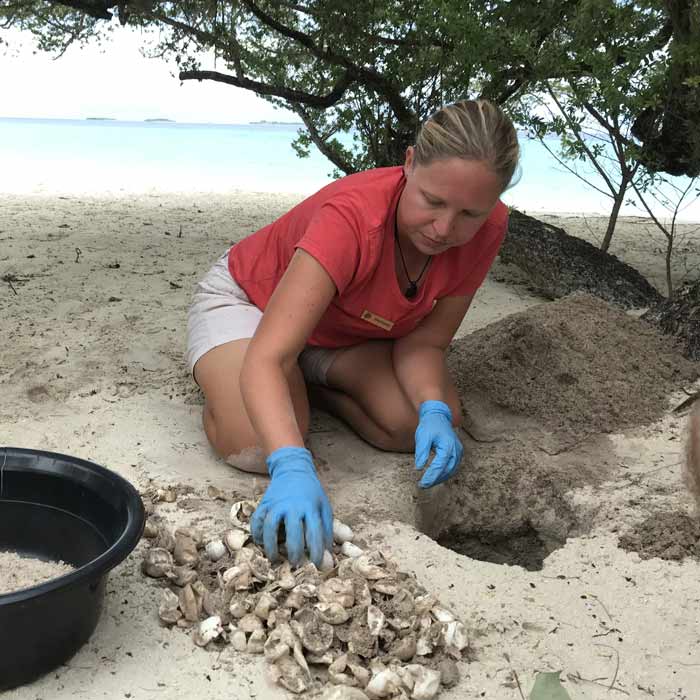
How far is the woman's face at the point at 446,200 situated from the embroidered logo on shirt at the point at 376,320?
29cm

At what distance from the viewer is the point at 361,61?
4469 millimetres

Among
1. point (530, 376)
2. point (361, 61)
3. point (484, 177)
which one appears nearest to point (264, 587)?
point (484, 177)

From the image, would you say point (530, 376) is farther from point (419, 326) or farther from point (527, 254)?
point (527, 254)

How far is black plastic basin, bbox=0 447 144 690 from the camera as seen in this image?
4.40 feet

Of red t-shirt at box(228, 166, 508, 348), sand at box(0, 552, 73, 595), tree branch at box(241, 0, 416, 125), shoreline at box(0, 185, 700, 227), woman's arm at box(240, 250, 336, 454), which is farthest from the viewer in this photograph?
shoreline at box(0, 185, 700, 227)

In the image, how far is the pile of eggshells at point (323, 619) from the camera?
4.80 ft

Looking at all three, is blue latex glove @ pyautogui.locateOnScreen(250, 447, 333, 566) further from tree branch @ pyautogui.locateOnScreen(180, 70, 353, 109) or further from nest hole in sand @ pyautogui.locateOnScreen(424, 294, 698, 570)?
tree branch @ pyautogui.locateOnScreen(180, 70, 353, 109)

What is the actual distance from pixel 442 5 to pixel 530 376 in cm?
180

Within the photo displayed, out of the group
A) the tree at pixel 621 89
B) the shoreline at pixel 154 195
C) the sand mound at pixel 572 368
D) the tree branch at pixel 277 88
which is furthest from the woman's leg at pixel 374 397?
Answer: the shoreline at pixel 154 195

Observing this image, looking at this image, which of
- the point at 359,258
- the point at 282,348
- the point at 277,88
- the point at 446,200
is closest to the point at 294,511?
the point at 282,348

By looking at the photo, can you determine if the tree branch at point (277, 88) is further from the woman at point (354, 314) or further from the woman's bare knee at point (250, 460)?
the woman's bare knee at point (250, 460)

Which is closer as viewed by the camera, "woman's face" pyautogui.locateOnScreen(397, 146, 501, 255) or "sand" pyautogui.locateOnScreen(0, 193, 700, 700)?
"sand" pyautogui.locateOnScreen(0, 193, 700, 700)

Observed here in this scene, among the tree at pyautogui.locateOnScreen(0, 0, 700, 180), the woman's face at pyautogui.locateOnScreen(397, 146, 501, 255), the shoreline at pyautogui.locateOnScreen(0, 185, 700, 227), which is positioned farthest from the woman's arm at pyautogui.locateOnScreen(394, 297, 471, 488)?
the shoreline at pyautogui.locateOnScreen(0, 185, 700, 227)

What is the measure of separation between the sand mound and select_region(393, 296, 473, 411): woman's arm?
0.31 metres
